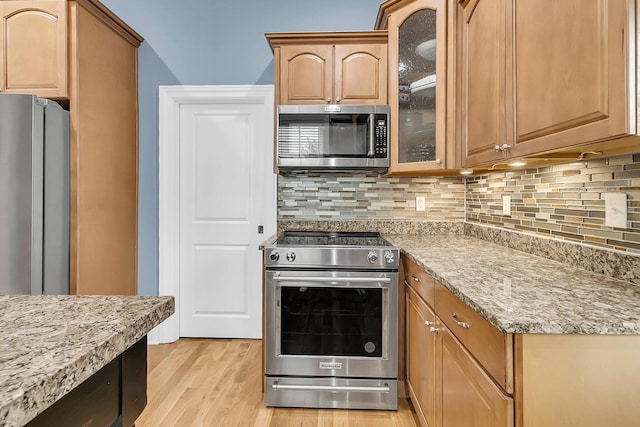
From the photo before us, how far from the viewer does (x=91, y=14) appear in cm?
226

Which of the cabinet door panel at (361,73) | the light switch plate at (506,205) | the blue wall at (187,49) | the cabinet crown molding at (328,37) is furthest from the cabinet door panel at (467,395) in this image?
the blue wall at (187,49)

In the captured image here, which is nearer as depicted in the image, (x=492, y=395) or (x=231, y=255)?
(x=492, y=395)

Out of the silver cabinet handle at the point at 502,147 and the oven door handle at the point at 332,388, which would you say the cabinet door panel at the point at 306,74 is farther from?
the oven door handle at the point at 332,388

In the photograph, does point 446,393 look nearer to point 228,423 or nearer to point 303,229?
point 228,423

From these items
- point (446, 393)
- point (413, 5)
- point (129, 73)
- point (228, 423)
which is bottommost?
point (228, 423)

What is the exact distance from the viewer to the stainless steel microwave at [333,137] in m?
2.26

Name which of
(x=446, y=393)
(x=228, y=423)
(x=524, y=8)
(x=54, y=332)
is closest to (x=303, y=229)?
(x=228, y=423)

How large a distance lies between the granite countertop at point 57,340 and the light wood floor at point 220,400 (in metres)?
1.42

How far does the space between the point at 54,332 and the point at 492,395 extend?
97 centimetres

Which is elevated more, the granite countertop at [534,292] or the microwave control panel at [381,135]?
the microwave control panel at [381,135]

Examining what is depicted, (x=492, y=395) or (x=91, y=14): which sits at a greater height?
(x=91, y=14)

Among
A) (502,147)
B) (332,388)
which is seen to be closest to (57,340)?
(502,147)

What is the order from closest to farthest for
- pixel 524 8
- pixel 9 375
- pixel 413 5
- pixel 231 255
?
pixel 9 375
pixel 524 8
pixel 413 5
pixel 231 255

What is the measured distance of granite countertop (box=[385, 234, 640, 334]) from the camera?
2.71 ft
